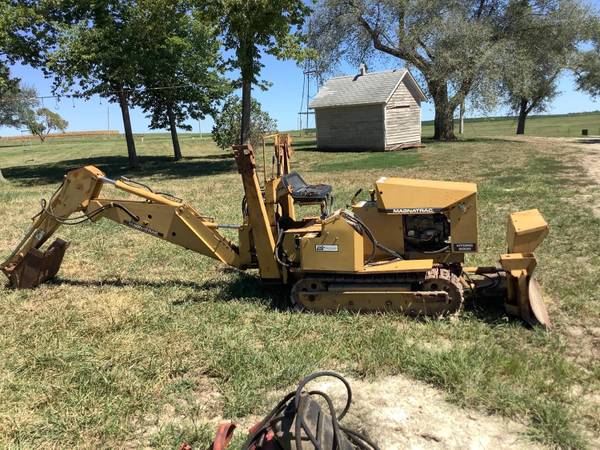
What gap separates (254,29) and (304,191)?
50.3 ft

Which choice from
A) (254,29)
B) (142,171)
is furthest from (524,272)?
(142,171)

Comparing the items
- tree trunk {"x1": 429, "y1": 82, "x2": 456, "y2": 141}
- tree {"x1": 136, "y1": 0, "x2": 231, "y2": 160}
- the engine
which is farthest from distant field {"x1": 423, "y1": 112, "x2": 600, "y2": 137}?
the engine

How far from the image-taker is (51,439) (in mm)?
3479

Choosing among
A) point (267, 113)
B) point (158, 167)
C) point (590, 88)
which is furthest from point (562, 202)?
point (590, 88)

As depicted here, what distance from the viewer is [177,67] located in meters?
25.6

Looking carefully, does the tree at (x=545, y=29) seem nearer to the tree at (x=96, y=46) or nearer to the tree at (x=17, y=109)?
the tree at (x=96, y=46)

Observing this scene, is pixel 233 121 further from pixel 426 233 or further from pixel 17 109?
pixel 17 109

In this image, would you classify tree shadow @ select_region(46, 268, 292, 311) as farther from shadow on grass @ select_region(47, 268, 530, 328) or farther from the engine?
the engine

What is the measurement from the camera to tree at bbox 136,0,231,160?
2173cm

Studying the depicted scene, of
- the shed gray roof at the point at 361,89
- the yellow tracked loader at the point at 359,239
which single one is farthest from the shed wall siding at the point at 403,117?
the yellow tracked loader at the point at 359,239

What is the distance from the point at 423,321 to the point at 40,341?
3693 millimetres

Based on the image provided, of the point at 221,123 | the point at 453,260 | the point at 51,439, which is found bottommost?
the point at 51,439

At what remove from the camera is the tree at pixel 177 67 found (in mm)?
21734

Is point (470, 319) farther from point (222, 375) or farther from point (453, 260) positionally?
point (222, 375)
